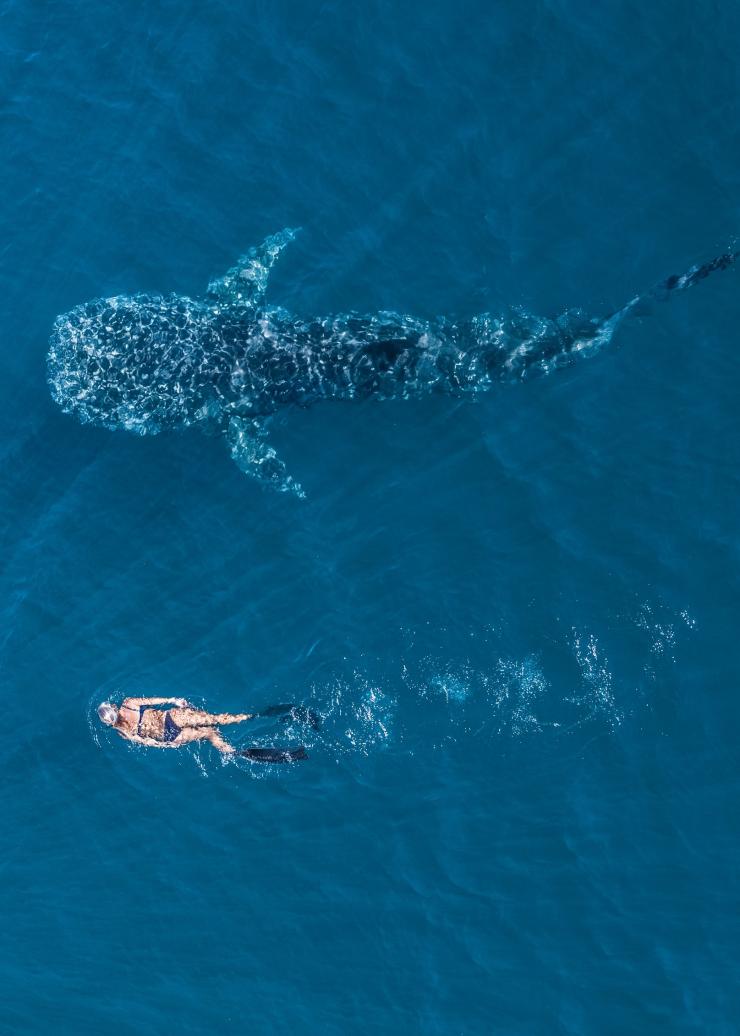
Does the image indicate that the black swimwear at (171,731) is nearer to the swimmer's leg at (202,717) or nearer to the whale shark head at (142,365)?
the swimmer's leg at (202,717)

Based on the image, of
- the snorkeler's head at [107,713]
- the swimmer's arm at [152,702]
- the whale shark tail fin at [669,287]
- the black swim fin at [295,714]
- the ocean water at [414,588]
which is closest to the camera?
the ocean water at [414,588]

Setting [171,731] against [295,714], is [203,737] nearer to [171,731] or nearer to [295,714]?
[171,731]

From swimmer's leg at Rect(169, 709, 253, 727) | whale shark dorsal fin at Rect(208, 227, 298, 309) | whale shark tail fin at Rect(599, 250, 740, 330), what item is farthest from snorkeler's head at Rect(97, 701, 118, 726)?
whale shark tail fin at Rect(599, 250, 740, 330)

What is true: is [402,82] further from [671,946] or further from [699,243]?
[671,946]

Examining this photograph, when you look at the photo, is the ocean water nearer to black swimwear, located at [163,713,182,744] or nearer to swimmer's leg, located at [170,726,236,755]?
swimmer's leg, located at [170,726,236,755]

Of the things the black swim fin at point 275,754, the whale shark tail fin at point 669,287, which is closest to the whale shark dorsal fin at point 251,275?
the whale shark tail fin at point 669,287

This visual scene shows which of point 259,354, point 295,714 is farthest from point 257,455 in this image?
point 295,714
